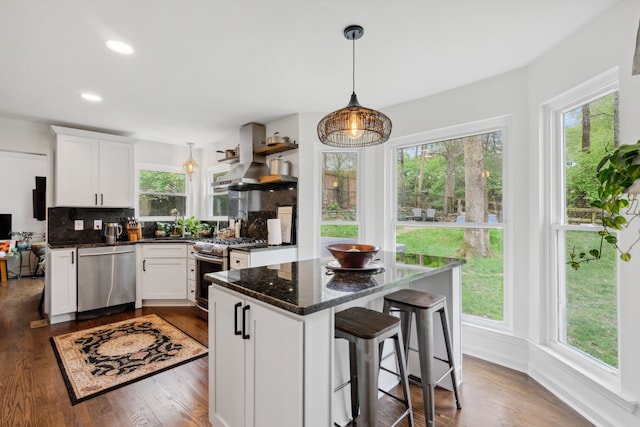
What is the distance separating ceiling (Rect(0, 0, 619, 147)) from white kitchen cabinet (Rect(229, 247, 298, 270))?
1.62 meters

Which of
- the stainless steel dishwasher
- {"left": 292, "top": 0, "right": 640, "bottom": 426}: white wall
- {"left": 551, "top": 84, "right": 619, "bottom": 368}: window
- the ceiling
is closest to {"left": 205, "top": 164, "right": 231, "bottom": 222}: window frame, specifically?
the stainless steel dishwasher

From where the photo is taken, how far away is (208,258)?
3660 millimetres

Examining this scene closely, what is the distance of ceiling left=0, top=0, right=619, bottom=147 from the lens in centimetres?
179

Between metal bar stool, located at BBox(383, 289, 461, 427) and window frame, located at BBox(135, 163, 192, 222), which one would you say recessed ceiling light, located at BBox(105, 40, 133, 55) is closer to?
metal bar stool, located at BBox(383, 289, 461, 427)

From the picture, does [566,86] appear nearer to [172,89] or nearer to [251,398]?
[251,398]

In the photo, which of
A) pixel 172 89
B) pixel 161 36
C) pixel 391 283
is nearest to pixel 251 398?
pixel 391 283

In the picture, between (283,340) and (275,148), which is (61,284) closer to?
(275,148)

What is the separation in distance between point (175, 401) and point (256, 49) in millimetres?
2518

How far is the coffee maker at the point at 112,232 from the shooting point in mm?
4043

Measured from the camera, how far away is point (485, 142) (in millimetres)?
2854

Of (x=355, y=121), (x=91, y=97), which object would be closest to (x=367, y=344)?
(x=355, y=121)

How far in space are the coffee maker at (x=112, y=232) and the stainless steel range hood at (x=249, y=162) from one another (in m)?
1.49

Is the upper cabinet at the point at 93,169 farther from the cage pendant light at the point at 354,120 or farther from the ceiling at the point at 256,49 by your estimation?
the cage pendant light at the point at 354,120

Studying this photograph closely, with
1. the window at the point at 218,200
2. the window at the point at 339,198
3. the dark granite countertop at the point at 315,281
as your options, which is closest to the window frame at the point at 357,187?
the window at the point at 339,198
